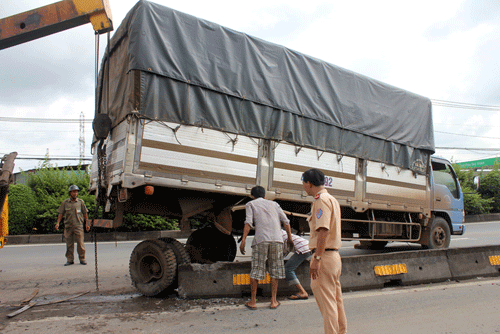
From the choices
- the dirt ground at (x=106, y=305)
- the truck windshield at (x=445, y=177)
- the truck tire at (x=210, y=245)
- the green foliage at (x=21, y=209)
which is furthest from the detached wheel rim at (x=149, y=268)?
the green foliage at (x=21, y=209)

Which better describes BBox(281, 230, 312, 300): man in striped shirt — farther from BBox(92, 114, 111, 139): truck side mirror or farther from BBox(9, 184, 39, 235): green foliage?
BBox(9, 184, 39, 235): green foliage

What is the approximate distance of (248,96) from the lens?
18.0ft

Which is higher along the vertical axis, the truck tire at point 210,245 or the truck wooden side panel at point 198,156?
the truck wooden side panel at point 198,156

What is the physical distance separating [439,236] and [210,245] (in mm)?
5345

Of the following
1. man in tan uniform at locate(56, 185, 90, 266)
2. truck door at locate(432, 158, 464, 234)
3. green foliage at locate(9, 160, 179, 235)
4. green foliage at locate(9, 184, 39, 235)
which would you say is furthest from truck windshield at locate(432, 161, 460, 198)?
green foliage at locate(9, 184, 39, 235)

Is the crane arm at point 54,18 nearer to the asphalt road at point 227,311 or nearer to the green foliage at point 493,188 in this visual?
the asphalt road at point 227,311

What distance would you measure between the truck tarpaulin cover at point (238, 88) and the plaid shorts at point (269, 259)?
1.67m

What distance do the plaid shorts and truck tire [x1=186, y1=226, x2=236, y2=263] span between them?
1.61 m

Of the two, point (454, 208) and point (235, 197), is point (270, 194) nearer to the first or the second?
point (235, 197)

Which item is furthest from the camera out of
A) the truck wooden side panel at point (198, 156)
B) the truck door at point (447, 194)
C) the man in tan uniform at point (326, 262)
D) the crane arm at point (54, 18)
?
the truck door at point (447, 194)

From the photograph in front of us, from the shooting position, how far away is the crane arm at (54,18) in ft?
18.5

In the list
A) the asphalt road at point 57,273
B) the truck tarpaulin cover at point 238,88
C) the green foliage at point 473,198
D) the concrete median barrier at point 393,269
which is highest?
the truck tarpaulin cover at point 238,88

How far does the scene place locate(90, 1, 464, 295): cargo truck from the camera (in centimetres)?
469

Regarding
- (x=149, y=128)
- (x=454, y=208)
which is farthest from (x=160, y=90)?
(x=454, y=208)
